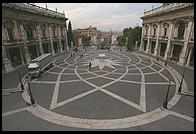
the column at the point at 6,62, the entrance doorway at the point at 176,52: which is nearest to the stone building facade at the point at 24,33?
the column at the point at 6,62

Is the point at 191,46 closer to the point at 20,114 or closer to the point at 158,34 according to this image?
the point at 158,34

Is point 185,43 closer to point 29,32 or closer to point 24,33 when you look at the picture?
point 24,33

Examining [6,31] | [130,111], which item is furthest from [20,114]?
[6,31]

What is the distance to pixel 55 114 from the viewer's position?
11.2m

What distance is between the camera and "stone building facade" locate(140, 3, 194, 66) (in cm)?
2388

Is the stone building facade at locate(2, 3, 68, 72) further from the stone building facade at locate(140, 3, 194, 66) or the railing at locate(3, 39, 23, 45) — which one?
the stone building facade at locate(140, 3, 194, 66)

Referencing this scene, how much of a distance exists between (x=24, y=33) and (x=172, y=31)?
117ft

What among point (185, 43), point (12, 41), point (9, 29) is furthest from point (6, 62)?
point (185, 43)

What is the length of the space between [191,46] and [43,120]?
28.8 metres

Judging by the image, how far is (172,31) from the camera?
28.3 m

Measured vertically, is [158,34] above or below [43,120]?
above

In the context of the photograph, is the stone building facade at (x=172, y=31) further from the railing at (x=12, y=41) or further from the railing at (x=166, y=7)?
the railing at (x=12, y=41)

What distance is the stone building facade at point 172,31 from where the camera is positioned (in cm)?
2388

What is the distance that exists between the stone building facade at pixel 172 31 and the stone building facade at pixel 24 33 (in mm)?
32219
